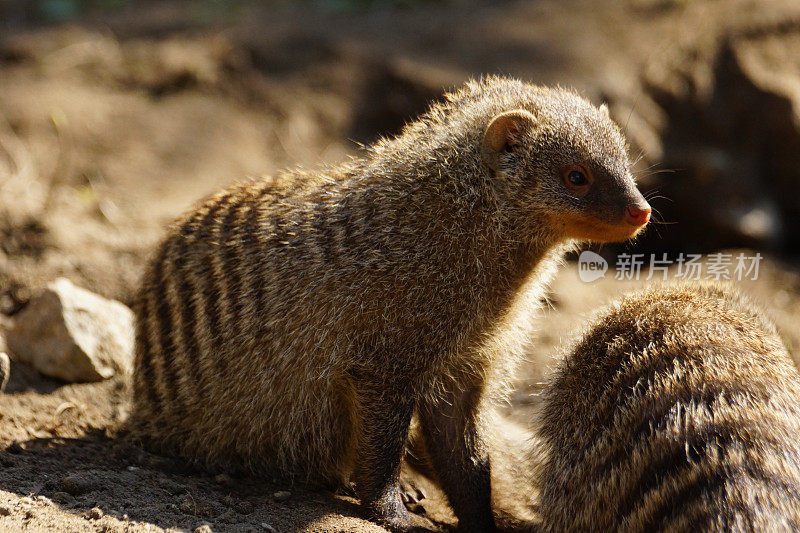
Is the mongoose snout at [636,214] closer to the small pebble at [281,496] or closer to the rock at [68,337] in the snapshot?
the small pebble at [281,496]

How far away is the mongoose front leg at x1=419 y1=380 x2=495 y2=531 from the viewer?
2855mm

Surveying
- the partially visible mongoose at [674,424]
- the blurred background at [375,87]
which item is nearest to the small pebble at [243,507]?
the partially visible mongoose at [674,424]

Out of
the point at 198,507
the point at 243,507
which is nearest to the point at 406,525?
the point at 243,507

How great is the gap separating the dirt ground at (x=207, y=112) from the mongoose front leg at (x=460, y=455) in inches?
8.6

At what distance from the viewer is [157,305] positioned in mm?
3029

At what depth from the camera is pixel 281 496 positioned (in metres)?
2.77

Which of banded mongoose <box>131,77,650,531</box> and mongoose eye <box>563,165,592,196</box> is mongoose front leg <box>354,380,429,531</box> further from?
mongoose eye <box>563,165,592,196</box>

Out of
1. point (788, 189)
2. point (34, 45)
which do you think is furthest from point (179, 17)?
point (788, 189)

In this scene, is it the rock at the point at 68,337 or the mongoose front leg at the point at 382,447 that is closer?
the mongoose front leg at the point at 382,447

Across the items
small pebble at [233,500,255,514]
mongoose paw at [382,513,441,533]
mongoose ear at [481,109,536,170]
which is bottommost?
small pebble at [233,500,255,514]


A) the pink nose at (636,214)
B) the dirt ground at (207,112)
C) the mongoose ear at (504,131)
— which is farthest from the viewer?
the dirt ground at (207,112)

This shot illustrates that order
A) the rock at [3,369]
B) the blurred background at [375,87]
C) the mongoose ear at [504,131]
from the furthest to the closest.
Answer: the blurred background at [375,87], the rock at [3,369], the mongoose ear at [504,131]

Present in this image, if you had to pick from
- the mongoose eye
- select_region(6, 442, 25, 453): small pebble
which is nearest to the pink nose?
the mongoose eye

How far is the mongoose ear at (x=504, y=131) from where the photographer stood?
2.70 metres
